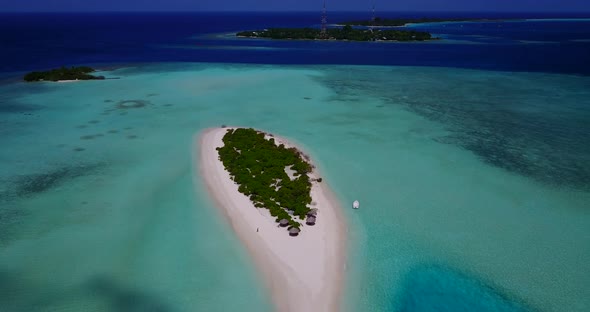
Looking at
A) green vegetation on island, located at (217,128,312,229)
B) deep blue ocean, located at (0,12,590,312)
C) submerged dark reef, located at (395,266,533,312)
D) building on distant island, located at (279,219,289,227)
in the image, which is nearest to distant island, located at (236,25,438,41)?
deep blue ocean, located at (0,12,590,312)

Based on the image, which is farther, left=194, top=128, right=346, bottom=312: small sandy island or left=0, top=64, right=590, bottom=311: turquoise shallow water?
left=0, top=64, right=590, bottom=311: turquoise shallow water

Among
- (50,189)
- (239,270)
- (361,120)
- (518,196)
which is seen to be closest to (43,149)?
(50,189)

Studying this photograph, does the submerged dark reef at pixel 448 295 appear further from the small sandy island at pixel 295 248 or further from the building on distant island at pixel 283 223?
the building on distant island at pixel 283 223

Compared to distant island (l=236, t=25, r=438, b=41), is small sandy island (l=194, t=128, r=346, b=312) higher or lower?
lower

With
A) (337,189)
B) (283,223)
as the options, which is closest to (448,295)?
(283,223)

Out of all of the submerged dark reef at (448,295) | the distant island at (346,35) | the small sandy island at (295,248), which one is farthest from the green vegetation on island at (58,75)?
the distant island at (346,35)

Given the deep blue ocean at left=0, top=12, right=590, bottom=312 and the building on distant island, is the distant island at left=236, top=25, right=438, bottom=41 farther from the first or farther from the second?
the building on distant island

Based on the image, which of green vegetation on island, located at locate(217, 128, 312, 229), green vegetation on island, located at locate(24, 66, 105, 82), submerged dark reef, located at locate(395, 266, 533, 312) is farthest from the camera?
green vegetation on island, located at locate(24, 66, 105, 82)

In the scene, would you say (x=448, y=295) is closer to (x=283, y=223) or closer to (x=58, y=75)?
(x=283, y=223)

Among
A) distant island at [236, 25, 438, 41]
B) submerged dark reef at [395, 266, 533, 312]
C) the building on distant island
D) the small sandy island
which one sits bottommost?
submerged dark reef at [395, 266, 533, 312]
